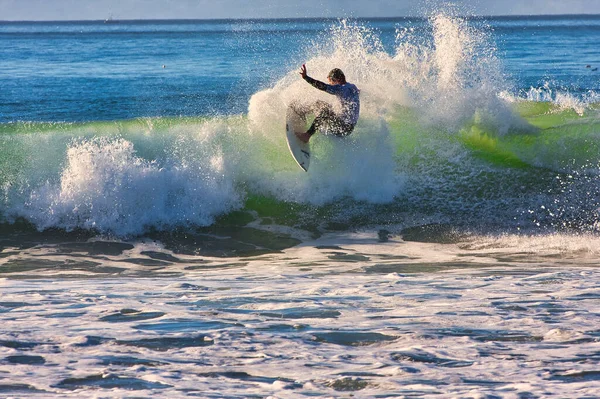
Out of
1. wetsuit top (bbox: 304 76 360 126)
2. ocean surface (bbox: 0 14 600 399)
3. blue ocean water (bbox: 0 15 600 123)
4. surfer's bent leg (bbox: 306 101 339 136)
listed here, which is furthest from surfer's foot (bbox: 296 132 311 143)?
blue ocean water (bbox: 0 15 600 123)

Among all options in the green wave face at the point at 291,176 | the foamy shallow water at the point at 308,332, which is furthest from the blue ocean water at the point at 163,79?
the foamy shallow water at the point at 308,332

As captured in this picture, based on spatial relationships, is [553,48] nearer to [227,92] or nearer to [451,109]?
[227,92]

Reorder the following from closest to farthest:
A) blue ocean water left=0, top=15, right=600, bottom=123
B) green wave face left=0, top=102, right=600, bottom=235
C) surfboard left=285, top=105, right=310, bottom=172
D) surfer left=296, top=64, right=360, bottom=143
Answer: surfer left=296, top=64, right=360, bottom=143 < green wave face left=0, top=102, right=600, bottom=235 < surfboard left=285, top=105, right=310, bottom=172 < blue ocean water left=0, top=15, right=600, bottom=123

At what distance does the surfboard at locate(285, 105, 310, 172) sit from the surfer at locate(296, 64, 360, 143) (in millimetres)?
82

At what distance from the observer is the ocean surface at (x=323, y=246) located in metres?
4.78

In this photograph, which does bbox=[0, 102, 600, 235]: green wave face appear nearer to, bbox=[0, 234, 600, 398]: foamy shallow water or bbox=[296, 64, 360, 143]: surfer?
bbox=[296, 64, 360, 143]: surfer

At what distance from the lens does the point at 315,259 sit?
9523 millimetres

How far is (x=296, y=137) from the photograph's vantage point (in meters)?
11.6

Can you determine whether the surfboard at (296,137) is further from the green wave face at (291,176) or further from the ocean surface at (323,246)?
the green wave face at (291,176)

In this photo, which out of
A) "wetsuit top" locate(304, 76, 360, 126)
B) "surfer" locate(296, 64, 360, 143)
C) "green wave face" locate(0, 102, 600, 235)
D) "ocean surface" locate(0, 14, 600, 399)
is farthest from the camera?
"green wave face" locate(0, 102, 600, 235)

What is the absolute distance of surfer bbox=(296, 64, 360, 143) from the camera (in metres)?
11.0

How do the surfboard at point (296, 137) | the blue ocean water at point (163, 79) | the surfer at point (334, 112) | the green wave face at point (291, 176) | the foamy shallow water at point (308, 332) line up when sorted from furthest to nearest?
the blue ocean water at point (163, 79) → the surfboard at point (296, 137) → the green wave face at point (291, 176) → the surfer at point (334, 112) → the foamy shallow water at point (308, 332)

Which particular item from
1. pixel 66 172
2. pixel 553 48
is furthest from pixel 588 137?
pixel 553 48

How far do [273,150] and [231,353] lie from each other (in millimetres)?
7598
